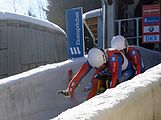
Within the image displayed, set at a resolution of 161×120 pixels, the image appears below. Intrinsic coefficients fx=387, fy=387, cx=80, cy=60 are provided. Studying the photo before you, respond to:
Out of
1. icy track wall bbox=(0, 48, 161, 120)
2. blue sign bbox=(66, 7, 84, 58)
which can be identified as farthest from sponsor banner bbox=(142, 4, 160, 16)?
icy track wall bbox=(0, 48, 161, 120)

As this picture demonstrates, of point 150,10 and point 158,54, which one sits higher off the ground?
point 150,10

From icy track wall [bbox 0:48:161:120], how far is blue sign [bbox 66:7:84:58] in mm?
680

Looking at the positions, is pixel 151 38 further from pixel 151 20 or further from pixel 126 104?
pixel 126 104

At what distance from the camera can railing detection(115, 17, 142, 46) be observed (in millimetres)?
14203

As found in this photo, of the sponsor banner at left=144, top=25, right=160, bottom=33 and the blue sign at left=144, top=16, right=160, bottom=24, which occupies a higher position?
the blue sign at left=144, top=16, right=160, bottom=24

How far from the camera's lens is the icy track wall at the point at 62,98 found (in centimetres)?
307

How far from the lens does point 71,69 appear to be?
27.7 ft

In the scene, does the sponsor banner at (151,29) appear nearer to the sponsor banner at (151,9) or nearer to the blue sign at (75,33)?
the sponsor banner at (151,9)

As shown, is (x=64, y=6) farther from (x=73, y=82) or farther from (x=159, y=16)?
(x=73, y=82)

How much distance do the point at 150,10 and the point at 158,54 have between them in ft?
5.70

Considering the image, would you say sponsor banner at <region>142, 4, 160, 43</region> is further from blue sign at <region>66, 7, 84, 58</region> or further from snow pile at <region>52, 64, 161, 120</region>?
snow pile at <region>52, 64, 161, 120</region>

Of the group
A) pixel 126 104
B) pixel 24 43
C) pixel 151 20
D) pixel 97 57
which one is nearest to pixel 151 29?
pixel 151 20

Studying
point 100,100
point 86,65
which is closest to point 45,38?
point 86,65

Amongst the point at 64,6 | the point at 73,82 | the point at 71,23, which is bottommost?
the point at 73,82
